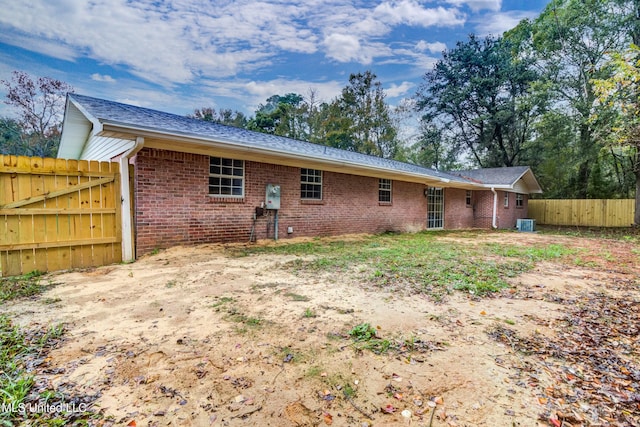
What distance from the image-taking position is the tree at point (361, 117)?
24373 mm

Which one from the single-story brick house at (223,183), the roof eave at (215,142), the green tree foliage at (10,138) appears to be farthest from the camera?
the green tree foliage at (10,138)

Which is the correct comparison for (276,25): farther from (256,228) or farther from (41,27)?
(41,27)

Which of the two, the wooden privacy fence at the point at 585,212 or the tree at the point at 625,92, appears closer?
the tree at the point at 625,92

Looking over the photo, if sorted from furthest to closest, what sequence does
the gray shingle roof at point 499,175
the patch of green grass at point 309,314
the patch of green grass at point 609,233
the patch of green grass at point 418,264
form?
the gray shingle roof at point 499,175
the patch of green grass at point 609,233
the patch of green grass at point 418,264
the patch of green grass at point 309,314

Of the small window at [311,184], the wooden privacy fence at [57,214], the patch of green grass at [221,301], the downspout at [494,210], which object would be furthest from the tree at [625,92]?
the wooden privacy fence at [57,214]

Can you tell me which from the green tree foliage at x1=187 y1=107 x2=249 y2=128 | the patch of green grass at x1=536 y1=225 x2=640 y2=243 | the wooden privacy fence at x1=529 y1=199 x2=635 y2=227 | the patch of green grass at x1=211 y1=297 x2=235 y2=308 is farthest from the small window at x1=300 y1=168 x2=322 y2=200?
the green tree foliage at x1=187 y1=107 x2=249 y2=128

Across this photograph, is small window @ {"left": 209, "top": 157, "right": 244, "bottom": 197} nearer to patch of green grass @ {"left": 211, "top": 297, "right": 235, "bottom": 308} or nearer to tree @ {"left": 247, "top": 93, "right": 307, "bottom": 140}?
patch of green grass @ {"left": 211, "top": 297, "right": 235, "bottom": 308}

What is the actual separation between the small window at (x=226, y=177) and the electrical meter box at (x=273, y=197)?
712mm

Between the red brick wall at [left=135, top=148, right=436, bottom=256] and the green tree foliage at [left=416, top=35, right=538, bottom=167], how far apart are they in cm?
1553

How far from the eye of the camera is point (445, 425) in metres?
1.54

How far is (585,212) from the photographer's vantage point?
17.8 meters

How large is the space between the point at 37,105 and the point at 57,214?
17.8m

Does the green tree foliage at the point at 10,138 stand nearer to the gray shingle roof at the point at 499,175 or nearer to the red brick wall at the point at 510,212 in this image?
the gray shingle roof at the point at 499,175

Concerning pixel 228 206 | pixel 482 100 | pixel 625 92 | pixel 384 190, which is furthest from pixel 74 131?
pixel 482 100
